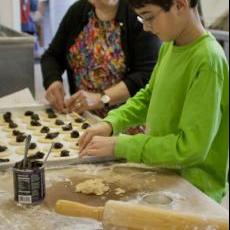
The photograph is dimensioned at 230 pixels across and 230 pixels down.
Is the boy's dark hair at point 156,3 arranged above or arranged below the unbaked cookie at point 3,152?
above

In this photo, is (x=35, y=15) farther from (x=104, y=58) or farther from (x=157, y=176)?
(x=157, y=176)

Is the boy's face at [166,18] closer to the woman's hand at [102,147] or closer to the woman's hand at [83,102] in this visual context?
the woman's hand at [102,147]

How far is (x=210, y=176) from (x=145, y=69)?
73cm

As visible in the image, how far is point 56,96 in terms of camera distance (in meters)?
2.00

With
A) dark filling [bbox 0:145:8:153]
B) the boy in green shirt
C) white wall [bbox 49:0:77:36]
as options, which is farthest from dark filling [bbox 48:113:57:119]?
white wall [bbox 49:0:77:36]

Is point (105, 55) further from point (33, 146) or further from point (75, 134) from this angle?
point (33, 146)

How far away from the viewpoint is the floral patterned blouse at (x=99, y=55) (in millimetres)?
1953

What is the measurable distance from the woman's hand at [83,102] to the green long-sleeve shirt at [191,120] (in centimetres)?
53

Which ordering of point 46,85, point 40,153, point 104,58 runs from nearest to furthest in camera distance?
point 40,153
point 104,58
point 46,85

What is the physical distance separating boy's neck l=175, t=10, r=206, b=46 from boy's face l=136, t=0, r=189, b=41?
0.02 meters

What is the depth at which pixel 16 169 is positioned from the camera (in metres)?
1.15

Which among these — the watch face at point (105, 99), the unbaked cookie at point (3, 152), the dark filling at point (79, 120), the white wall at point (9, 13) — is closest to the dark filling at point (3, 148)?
the unbaked cookie at point (3, 152)

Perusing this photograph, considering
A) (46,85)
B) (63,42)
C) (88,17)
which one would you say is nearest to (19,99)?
(46,85)

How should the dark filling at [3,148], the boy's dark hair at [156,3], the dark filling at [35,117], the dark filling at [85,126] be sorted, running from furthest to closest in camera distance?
the dark filling at [35,117] → the dark filling at [85,126] → the dark filling at [3,148] → the boy's dark hair at [156,3]
